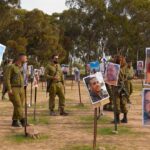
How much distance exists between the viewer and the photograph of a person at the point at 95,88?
901 centimetres

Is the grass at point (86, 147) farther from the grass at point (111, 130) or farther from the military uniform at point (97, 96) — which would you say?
the grass at point (111, 130)

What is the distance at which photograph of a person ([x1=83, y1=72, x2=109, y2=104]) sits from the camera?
9.01 meters

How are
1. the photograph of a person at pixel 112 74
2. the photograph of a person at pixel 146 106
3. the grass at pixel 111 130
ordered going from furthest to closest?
the photograph of a person at pixel 112 74, the grass at pixel 111 130, the photograph of a person at pixel 146 106

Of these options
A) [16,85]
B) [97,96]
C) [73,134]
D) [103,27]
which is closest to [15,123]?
[16,85]

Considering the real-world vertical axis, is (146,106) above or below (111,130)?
above

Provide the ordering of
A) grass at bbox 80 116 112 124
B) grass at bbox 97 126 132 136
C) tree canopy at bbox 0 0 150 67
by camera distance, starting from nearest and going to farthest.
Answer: grass at bbox 97 126 132 136 → grass at bbox 80 116 112 124 → tree canopy at bbox 0 0 150 67

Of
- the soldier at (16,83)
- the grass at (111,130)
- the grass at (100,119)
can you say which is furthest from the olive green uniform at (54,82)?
the grass at (111,130)

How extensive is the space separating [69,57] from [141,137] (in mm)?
53374

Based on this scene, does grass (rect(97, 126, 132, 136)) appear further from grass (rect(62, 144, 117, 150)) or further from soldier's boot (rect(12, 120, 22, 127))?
soldier's boot (rect(12, 120, 22, 127))

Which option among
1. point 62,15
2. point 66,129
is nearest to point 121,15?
point 62,15

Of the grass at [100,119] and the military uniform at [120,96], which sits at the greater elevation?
the military uniform at [120,96]

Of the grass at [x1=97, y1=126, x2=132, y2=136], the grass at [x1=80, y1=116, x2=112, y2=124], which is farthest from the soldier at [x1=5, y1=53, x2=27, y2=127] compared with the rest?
the grass at [x1=80, y1=116, x2=112, y2=124]

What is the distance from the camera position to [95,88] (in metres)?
9.02

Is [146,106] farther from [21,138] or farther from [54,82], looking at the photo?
[54,82]
